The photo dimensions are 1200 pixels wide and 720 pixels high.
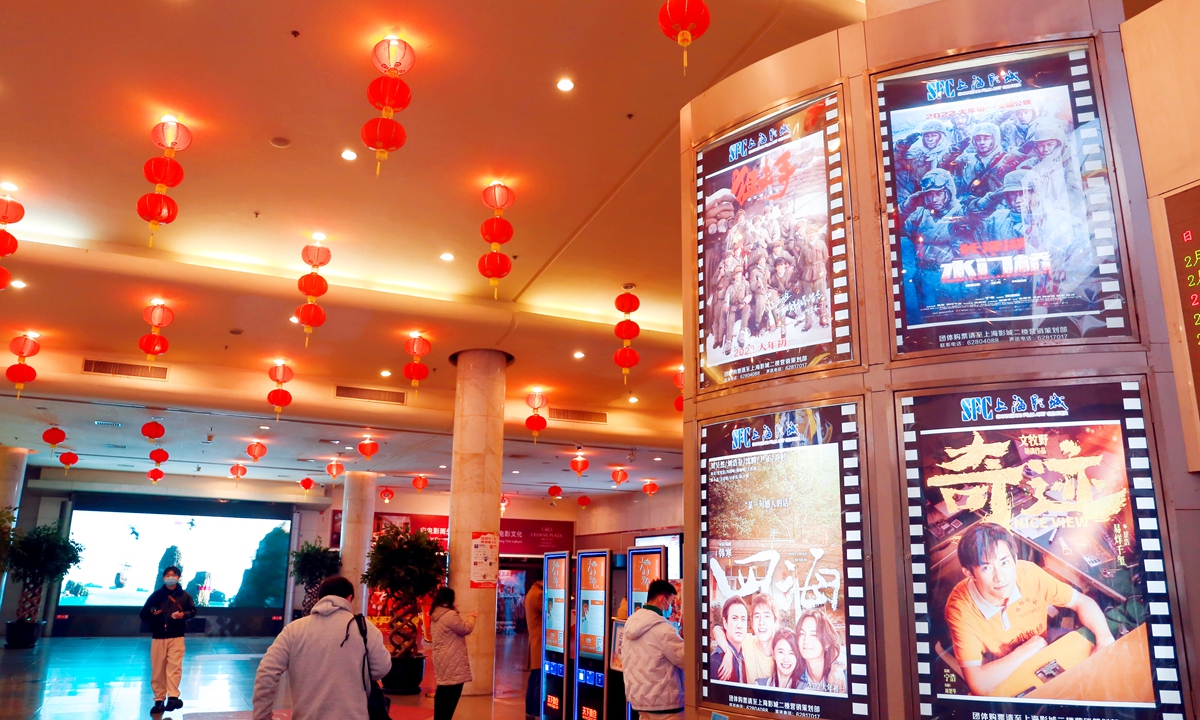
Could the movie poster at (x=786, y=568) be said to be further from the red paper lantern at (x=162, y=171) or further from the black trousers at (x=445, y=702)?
the red paper lantern at (x=162, y=171)

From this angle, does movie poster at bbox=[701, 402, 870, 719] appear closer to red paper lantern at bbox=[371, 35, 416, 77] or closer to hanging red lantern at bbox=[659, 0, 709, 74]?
hanging red lantern at bbox=[659, 0, 709, 74]

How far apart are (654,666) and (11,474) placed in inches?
756

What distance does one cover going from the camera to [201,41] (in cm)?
591

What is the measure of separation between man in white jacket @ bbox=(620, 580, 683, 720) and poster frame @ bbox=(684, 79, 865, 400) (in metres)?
2.38

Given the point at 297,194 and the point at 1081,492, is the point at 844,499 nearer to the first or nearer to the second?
the point at 1081,492

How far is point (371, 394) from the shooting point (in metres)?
14.0

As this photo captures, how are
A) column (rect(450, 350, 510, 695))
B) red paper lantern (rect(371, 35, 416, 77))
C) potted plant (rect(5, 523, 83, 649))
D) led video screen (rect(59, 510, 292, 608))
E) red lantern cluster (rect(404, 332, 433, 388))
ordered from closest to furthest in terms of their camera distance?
red paper lantern (rect(371, 35, 416, 77)), red lantern cluster (rect(404, 332, 433, 388)), column (rect(450, 350, 510, 695)), potted plant (rect(5, 523, 83, 649)), led video screen (rect(59, 510, 292, 608))

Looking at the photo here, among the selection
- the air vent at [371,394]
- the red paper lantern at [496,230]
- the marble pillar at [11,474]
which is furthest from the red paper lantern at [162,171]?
the marble pillar at [11,474]

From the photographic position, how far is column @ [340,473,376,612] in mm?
20562

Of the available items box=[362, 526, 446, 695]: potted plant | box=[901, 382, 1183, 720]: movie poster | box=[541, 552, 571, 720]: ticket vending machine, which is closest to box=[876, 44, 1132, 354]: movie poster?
box=[901, 382, 1183, 720]: movie poster

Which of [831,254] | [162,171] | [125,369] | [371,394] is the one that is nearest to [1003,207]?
[831,254]

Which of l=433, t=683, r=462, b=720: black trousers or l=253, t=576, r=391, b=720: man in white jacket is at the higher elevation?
l=253, t=576, r=391, b=720: man in white jacket

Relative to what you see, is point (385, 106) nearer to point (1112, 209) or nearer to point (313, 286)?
point (313, 286)

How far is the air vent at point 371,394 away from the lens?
13.8 m
